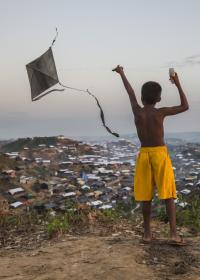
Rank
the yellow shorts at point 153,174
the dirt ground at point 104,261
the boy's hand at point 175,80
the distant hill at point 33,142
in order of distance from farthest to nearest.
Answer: the distant hill at point 33,142 → the boy's hand at point 175,80 → the yellow shorts at point 153,174 → the dirt ground at point 104,261

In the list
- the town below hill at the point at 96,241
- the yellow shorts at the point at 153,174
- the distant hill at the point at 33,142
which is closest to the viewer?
the town below hill at the point at 96,241

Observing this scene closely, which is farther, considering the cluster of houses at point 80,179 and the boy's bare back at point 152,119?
the cluster of houses at point 80,179

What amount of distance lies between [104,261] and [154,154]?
46.4 inches

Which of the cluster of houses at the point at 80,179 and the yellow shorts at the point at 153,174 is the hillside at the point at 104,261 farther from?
the cluster of houses at the point at 80,179

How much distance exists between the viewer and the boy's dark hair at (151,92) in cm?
472

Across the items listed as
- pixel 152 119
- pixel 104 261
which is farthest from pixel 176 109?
pixel 104 261

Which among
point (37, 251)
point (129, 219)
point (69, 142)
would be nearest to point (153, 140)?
point (37, 251)

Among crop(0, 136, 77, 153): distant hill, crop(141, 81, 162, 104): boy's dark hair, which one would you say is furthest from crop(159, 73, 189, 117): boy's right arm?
crop(0, 136, 77, 153): distant hill

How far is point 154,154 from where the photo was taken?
472cm

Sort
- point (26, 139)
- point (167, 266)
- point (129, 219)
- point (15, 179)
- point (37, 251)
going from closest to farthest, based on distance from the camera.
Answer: point (167, 266), point (37, 251), point (129, 219), point (15, 179), point (26, 139)

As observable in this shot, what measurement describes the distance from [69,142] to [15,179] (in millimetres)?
18024

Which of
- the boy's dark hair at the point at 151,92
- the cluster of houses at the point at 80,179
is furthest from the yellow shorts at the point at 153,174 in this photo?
the cluster of houses at the point at 80,179

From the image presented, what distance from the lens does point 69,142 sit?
137 feet

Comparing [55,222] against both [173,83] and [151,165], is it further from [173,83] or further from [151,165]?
[173,83]
